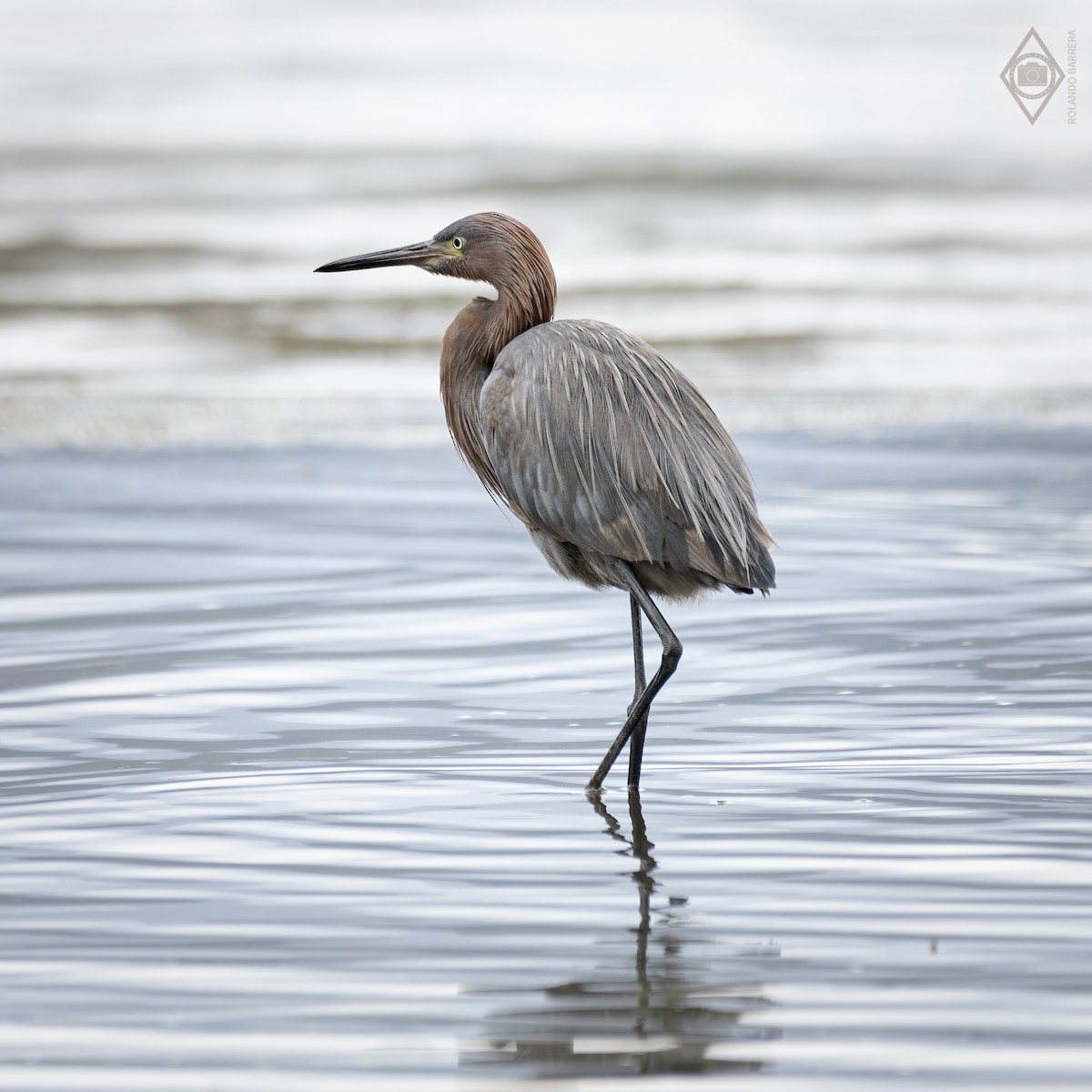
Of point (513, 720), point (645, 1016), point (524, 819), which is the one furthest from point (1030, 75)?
point (645, 1016)

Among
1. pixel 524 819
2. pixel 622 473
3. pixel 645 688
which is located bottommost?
pixel 524 819

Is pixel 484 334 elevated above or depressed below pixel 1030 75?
above

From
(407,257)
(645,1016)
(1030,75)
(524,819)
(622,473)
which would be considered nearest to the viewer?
(645,1016)

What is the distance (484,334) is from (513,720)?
1.21 meters

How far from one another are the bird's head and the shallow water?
4.46 feet

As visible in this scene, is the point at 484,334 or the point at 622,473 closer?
the point at 622,473

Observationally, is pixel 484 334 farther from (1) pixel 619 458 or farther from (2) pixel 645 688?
(2) pixel 645 688

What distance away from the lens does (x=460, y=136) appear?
2572 cm

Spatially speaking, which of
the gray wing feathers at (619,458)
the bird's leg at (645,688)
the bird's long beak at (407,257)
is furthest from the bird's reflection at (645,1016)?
the bird's long beak at (407,257)

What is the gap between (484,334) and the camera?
538 centimetres

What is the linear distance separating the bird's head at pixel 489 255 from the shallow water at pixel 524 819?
1359 millimetres

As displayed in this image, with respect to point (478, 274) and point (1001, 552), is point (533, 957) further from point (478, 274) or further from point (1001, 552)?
point (1001, 552)

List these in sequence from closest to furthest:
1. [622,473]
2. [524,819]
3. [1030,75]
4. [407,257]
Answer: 1. [524,819]
2. [622,473]
3. [407,257]
4. [1030,75]

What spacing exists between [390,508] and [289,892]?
16.4ft
